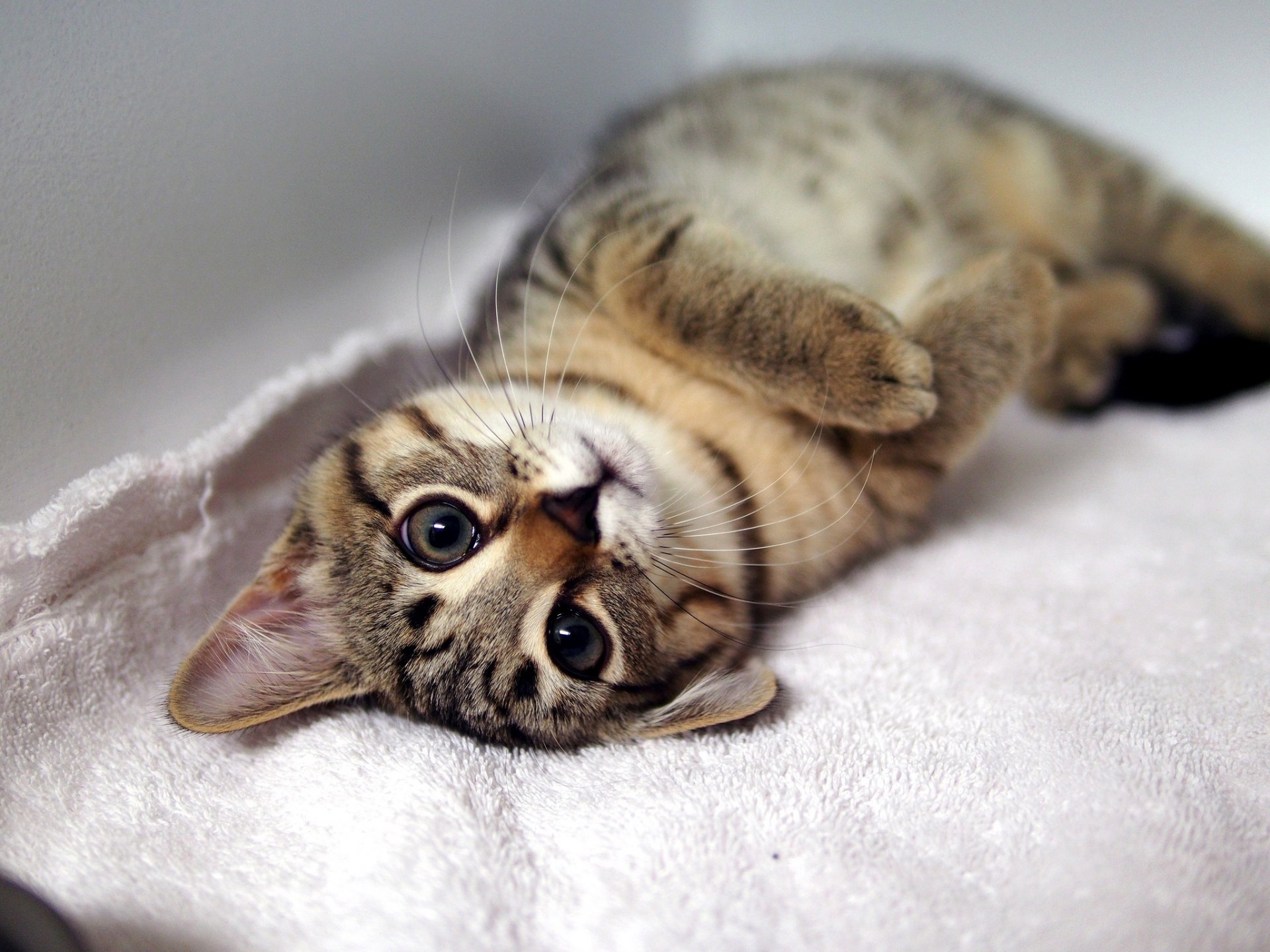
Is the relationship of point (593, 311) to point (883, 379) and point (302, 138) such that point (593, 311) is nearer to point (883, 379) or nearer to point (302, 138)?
point (883, 379)

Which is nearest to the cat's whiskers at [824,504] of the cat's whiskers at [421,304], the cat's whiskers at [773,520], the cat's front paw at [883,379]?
the cat's whiskers at [773,520]

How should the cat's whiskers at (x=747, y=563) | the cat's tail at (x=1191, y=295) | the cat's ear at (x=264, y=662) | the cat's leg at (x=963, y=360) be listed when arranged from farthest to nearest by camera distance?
the cat's tail at (x=1191, y=295) → the cat's leg at (x=963, y=360) → the cat's whiskers at (x=747, y=563) → the cat's ear at (x=264, y=662)

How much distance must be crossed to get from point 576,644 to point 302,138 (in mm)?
894

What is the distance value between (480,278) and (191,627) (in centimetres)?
87

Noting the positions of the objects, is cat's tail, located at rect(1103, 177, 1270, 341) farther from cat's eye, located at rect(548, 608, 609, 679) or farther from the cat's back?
cat's eye, located at rect(548, 608, 609, 679)

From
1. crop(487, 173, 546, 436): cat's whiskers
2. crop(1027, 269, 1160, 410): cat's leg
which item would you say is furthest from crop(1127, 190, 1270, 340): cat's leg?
crop(487, 173, 546, 436): cat's whiskers

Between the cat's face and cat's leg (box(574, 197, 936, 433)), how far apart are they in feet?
0.68

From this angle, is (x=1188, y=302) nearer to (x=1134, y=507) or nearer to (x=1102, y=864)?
(x=1134, y=507)

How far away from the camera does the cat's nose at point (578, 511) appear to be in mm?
928

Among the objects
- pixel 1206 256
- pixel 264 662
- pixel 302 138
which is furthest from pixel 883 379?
pixel 1206 256

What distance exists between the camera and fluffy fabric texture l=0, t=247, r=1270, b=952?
734mm

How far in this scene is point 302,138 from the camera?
130 cm

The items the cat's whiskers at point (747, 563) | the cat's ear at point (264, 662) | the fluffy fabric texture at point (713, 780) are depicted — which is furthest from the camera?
the cat's whiskers at point (747, 563)

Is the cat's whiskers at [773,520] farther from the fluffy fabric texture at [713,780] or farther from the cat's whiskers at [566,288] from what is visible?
the cat's whiskers at [566,288]
